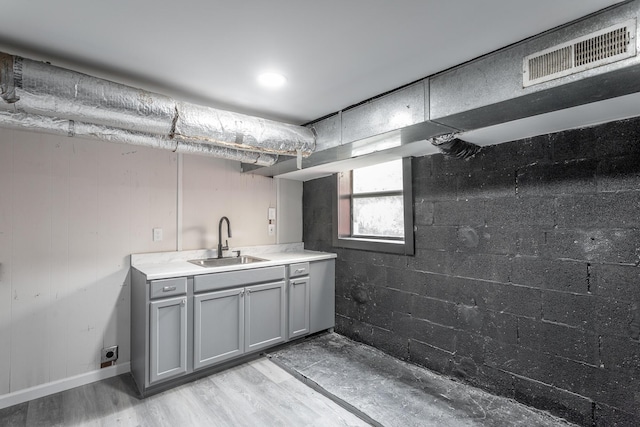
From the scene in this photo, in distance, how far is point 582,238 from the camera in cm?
197

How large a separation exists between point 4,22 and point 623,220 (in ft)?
10.7

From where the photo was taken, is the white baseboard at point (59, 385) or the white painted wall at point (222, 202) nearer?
the white baseboard at point (59, 385)

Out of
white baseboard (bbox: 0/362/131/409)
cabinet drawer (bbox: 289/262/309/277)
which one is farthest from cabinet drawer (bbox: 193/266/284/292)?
white baseboard (bbox: 0/362/131/409)

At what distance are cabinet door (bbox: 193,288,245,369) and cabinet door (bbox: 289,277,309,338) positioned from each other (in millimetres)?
550

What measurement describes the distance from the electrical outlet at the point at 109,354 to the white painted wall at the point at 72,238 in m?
0.05

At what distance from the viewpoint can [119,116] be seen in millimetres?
1752

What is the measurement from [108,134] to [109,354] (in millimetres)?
1770

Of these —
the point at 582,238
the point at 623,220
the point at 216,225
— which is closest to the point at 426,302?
the point at 582,238

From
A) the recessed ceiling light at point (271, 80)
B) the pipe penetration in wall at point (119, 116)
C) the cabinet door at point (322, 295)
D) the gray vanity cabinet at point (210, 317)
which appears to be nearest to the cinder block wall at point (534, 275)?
the cabinet door at point (322, 295)

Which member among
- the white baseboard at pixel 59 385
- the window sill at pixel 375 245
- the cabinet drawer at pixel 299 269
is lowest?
the white baseboard at pixel 59 385

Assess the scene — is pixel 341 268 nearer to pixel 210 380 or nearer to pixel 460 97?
pixel 210 380

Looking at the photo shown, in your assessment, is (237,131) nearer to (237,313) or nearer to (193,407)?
(237,313)

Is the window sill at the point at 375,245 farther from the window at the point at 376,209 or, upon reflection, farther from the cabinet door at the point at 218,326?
the cabinet door at the point at 218,326

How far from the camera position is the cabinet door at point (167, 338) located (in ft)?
7.57
